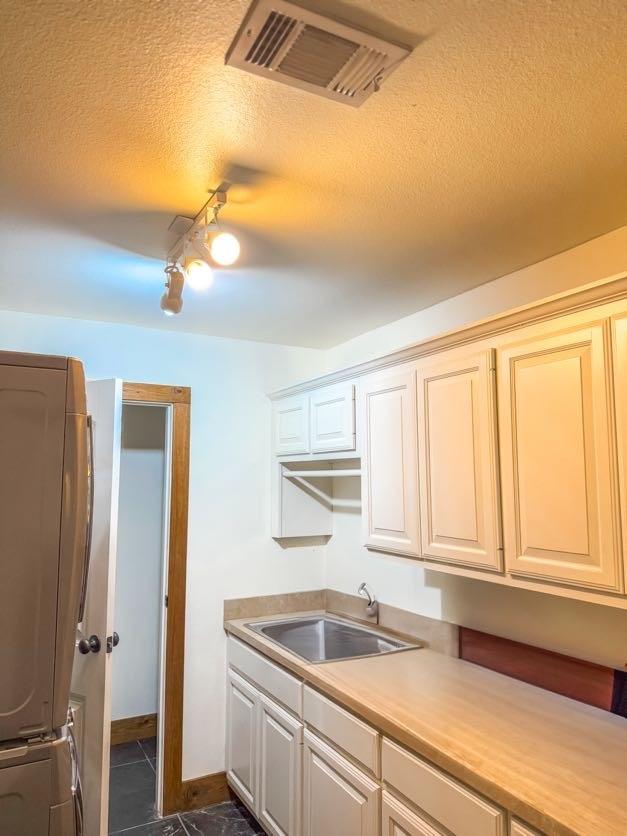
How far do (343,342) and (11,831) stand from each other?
281 centimetres

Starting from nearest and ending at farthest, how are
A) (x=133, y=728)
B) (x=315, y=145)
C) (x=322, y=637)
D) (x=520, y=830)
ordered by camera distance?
(x=520, y=830) → (x=315, y=145) → (x=322, y=637) → (x=133, y=728)

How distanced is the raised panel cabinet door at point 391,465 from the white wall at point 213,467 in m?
1.05

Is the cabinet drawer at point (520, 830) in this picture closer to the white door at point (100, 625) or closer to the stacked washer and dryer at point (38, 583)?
the stacked washer and dryer at point (38, 583)

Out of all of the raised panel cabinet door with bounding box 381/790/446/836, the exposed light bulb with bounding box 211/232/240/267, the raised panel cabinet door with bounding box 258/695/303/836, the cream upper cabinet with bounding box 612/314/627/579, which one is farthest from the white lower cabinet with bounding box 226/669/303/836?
the exposed light bulb with bounding box 211/232/240/267

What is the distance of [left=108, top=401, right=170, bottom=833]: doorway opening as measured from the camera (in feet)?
12.3

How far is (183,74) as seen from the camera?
1.17 meters

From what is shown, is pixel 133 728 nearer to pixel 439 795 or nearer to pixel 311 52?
pixel 439 795

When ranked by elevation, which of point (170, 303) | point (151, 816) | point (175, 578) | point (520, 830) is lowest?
point (151, 816)

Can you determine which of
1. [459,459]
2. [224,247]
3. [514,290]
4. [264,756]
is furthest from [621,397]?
[264,756]

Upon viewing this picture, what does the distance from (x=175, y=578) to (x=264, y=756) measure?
0.97 m

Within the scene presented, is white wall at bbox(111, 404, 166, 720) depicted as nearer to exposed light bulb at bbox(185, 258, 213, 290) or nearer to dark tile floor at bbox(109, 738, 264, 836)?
dark tile floor at bbox(109, 738, 264, 836)

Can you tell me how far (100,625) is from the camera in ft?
7.77

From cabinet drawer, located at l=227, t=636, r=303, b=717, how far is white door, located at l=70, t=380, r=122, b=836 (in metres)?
0.70

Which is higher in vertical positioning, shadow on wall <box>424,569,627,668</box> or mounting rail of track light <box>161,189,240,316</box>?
mounting rail of track light <box>161,189,240,316</box>
